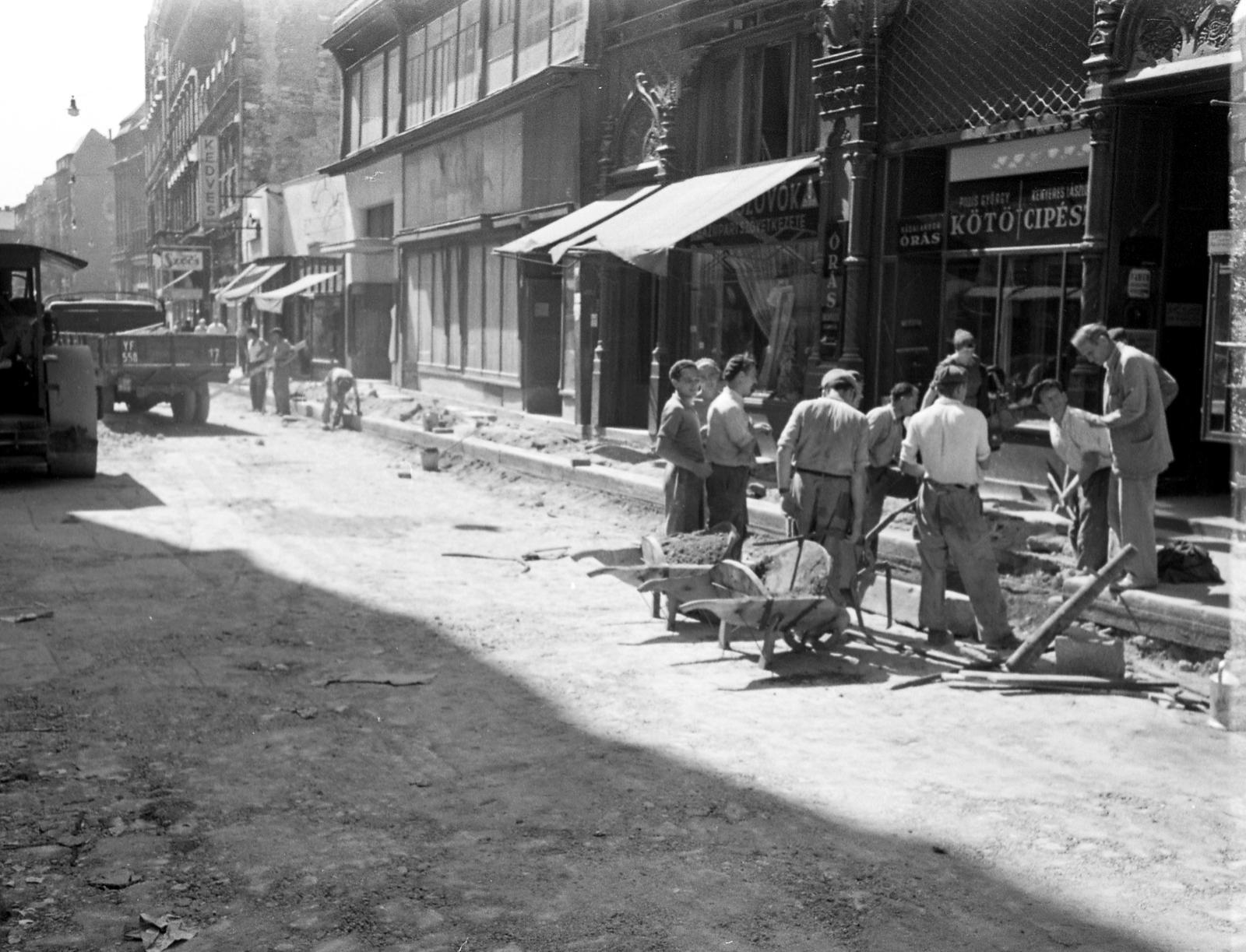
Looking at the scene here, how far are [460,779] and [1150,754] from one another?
10.6 feet

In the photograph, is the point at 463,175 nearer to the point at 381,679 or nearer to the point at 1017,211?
the point at 1017,211

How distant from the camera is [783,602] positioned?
7.92m

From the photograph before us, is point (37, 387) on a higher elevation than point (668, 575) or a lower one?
higher

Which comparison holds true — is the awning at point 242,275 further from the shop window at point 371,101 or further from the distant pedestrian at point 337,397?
the distant pedestrian at point 337,397

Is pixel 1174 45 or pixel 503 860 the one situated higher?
pixel 1174 45

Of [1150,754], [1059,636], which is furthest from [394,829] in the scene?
[1059,636]

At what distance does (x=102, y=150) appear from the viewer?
8919 cm

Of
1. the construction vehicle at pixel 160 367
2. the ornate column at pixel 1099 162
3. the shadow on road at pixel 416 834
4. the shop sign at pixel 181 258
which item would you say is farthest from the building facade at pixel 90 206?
the shadow on road at pixel 416 834

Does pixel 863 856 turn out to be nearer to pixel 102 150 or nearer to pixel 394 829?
pixel 394 829

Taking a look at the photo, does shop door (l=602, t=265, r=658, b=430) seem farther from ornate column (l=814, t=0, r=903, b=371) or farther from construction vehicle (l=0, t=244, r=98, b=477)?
construction vehicle (l=0, t=244, r=98, b=477)

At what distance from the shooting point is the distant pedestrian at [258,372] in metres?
28.1

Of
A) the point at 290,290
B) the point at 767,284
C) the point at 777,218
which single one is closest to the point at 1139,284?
the point at 777,218

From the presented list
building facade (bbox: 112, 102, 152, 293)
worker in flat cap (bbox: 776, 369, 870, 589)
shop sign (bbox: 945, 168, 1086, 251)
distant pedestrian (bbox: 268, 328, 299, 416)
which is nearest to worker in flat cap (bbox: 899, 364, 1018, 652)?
worker in flat cap (bbox: 776, 369, 870, 589)

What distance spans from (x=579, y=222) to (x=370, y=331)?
17431 mm
